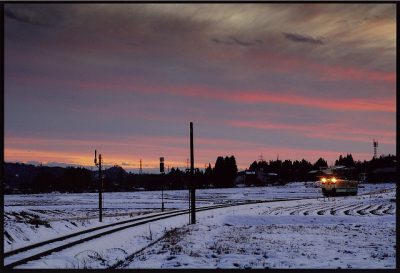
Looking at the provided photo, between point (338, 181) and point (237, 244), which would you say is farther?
point (338, 181)

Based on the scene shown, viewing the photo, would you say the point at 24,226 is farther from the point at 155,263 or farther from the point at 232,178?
the point at 232,178

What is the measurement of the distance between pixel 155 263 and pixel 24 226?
1183 centimetres

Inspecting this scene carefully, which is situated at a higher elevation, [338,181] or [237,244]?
[338,181]

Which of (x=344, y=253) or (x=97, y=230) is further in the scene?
(x=97, y=230)

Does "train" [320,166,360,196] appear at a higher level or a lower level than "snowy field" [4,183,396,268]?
higher

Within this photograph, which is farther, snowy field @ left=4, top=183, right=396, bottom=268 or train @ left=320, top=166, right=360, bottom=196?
train @ left=320, top=166, right=360, bottom=196

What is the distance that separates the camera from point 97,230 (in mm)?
27812

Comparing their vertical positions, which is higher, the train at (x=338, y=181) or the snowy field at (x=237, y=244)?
the train at (x=338, y=181)

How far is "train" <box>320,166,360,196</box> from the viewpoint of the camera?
198ft

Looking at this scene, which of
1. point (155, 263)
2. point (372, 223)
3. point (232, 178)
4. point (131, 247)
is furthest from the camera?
point (232, 178)

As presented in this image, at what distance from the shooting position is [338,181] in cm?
6275

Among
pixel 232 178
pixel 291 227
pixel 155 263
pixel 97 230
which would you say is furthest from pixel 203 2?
pixel 232 178

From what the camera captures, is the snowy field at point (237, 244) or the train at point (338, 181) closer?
the snowy field at point (237, 244)

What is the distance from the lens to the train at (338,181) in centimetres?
6029
